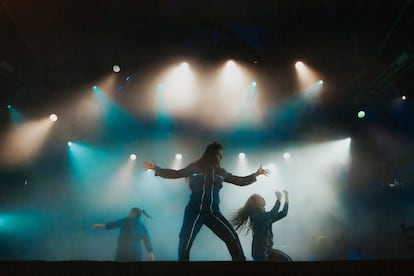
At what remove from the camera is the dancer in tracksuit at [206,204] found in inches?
130

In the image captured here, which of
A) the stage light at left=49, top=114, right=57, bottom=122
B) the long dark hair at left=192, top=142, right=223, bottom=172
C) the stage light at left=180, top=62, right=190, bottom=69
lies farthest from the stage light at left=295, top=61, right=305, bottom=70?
the stage light at left=49, top=114, right=57, bottom=122

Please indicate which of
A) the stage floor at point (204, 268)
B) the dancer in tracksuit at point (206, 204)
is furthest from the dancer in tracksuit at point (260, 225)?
the stage floor at point (204, 268)

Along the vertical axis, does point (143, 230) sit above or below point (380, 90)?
below

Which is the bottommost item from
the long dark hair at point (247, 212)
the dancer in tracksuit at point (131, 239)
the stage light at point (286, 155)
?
the dancer in tracksuit at point (131, 239)

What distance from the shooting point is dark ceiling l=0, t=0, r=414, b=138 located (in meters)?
6.08

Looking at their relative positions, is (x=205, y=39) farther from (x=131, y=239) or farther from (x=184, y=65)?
(x=131, y=239)

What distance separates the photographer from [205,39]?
7.42 metres

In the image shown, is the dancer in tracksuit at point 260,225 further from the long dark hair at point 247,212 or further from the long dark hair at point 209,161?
the long dark hair at point 209,161

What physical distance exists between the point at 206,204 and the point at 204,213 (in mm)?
105

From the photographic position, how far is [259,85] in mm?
9211

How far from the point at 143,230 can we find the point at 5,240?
431cm

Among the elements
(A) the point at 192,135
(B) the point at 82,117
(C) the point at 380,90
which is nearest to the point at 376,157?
(C) the point at 380,90

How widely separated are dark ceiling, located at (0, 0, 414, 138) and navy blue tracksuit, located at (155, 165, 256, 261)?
4260mm

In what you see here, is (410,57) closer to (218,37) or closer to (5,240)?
(218,37)
